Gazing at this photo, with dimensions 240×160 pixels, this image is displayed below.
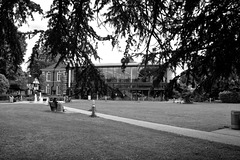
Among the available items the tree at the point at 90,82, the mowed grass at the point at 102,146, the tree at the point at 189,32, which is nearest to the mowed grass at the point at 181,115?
the mowed grass at the point at 102,146

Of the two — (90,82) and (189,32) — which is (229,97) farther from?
(90,82)

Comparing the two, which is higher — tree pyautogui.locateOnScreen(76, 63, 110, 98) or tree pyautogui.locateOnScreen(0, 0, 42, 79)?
tree pyautogui.locateOnScreen(0, 0, 42, 79)

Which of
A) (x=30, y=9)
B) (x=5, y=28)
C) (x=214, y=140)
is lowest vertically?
(x=214, y=140)

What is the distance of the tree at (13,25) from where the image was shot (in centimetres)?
453

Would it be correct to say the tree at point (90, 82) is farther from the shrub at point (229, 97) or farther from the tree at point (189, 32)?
the shrub at point (229, 97)

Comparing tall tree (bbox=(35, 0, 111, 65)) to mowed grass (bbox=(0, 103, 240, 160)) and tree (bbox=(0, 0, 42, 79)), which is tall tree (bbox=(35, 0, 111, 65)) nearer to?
tree (bbox=(0, 0, 42, 79))

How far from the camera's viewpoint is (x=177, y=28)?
15.8 ft

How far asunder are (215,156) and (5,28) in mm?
6177

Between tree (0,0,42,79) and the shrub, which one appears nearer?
tree (0,0,42,79)

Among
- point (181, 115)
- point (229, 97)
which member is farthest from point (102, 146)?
point (229, 97)

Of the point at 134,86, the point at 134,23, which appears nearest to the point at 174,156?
the point at 134,23

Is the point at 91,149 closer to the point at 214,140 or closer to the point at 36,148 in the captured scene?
the point at 36,148

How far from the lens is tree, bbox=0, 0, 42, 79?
178 inches

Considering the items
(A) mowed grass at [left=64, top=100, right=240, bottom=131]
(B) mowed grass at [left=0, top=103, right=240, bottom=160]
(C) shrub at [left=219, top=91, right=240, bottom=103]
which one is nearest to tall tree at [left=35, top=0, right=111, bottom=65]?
(B) mowed grass at [left=0, top=103, right=240, bottom=160]
